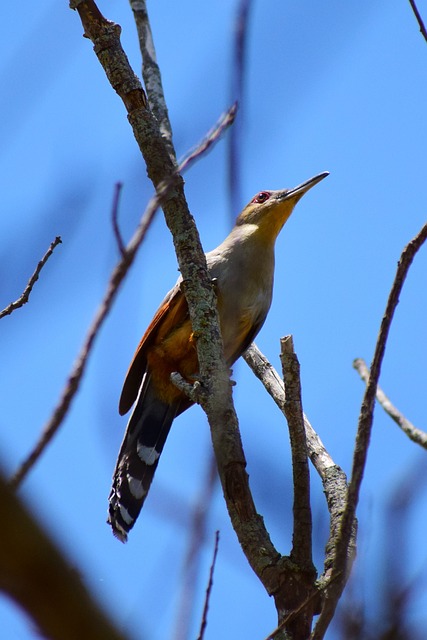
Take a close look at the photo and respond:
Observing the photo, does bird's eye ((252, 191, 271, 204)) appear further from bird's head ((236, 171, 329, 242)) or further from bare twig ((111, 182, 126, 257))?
bare twig ((111, 182, 126, 257))

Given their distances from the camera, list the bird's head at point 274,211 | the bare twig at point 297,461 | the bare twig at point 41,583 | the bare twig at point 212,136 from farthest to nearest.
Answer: the bird's head at point 274,211 < the bare twig at point 297,461 < the bare twig at point 212,136 < the bare twig at point 41,583

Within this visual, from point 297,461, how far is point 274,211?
9.51ft

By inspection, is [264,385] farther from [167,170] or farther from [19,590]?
[19,590]

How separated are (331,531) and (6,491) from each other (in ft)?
7.96

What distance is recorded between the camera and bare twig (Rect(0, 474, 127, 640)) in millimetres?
956

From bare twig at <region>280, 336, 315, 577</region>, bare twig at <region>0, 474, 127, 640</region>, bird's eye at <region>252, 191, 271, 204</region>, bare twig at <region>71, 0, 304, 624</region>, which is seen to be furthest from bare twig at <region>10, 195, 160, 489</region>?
bird's eye at <region>252, 191, 271, 204</region>

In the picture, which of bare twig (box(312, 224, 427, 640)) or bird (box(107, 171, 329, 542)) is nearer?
bare twig (box(312, 224, 427, 640))

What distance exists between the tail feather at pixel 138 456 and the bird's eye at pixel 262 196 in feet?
5.14

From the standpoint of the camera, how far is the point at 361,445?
2.23 metres

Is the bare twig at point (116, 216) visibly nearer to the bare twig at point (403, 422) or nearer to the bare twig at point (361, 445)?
the bare twig at point (361, 445)

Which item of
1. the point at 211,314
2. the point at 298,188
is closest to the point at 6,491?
the point at 211,314

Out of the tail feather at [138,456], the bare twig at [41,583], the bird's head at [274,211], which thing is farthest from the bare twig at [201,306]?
the bare twig at [41,583]

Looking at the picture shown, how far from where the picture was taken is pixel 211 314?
139 inches

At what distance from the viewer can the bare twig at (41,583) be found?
96cm
